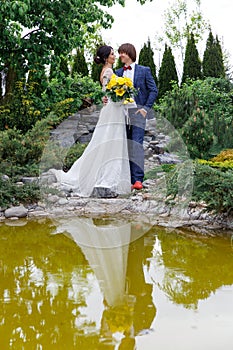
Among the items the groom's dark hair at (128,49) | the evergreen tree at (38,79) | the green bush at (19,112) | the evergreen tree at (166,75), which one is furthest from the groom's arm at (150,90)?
the evergreen tree at (166,75)

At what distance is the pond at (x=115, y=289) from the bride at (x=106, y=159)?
1.37 m

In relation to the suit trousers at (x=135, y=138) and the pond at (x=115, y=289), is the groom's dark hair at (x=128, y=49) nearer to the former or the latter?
the suit trousers at (x=135, y=138)

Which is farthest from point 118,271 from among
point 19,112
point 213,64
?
point 213,64

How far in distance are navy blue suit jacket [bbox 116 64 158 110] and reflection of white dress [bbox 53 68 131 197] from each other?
301mm

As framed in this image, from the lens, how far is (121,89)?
5477mm

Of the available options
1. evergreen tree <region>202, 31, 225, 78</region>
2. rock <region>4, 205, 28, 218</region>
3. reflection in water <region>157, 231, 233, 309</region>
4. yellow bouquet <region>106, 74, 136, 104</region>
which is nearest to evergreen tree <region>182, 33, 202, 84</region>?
evergreen tree <region>202, 31, 225, 78</region>

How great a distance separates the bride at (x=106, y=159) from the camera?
18.3 ft

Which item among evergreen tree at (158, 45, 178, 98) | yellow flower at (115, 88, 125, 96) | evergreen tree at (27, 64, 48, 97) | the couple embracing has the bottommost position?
the couple embracing

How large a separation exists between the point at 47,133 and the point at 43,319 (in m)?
5.06

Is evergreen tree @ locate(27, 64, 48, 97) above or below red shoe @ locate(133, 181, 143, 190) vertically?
above

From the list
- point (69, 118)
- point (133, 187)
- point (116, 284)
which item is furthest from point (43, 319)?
point (69, 118)

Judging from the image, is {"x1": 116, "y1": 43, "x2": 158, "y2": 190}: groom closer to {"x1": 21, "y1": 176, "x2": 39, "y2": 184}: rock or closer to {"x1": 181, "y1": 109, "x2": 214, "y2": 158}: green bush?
{"x1": 21, "y1": 176, "x2": 39, "y2": 184}: rock

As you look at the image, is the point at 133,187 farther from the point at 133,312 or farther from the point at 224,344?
the point at 224,344

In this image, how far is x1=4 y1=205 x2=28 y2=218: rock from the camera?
4.97 meters
